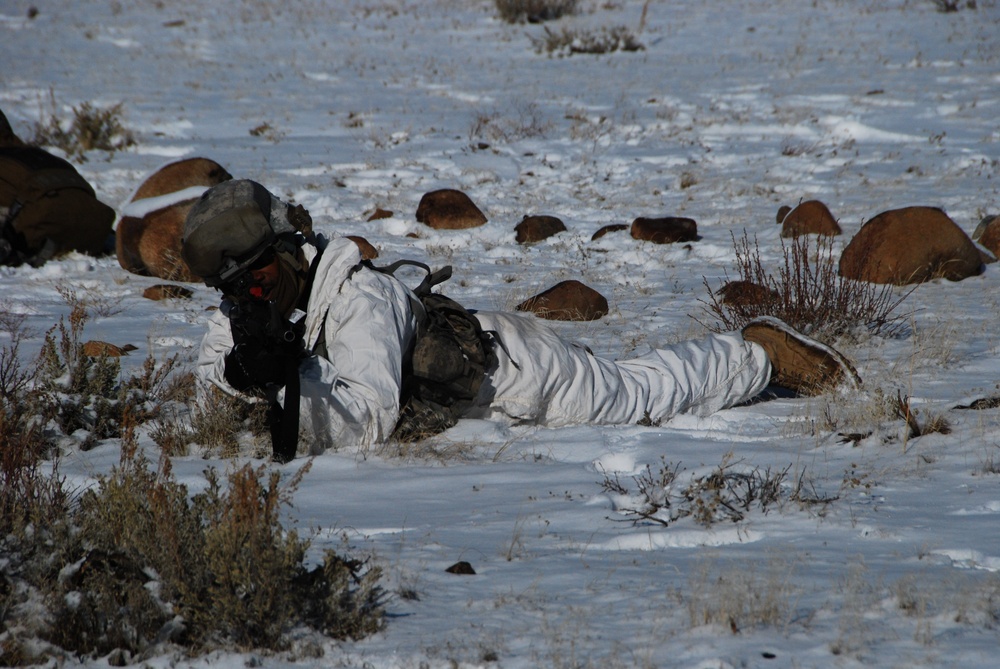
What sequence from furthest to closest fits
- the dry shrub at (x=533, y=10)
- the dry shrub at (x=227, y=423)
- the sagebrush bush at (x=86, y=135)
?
the dry shrub at (x=533, y=10)
the sagebrush bush at (x=86, y=135)
the dry shrub at (x=227, y=423)

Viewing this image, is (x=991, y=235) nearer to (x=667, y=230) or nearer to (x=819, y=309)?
(x=667, y=230)

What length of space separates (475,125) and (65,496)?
11.0 metres

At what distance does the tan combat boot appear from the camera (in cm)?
433

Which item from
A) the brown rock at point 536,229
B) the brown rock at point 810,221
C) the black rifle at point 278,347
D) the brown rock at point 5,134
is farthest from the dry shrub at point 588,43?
the black rifle at point 278,347

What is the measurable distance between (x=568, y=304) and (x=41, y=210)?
4.81 meters

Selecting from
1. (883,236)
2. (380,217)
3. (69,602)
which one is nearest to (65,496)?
(69,602)

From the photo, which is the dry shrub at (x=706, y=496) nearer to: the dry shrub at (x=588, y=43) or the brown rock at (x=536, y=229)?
the brown rock at (x=536, y=229)

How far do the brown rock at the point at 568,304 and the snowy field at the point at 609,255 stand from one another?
0.25 m

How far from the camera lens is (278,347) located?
3.12 meters

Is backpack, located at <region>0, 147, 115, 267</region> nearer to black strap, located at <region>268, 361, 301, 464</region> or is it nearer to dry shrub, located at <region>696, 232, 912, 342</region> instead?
black strap, located at <region>268, 361, 301, 464</region>

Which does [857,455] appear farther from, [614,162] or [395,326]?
[614,162]

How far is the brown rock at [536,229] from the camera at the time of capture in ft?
28.9

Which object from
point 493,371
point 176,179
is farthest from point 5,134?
point 493,371

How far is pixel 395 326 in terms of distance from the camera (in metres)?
3.38
